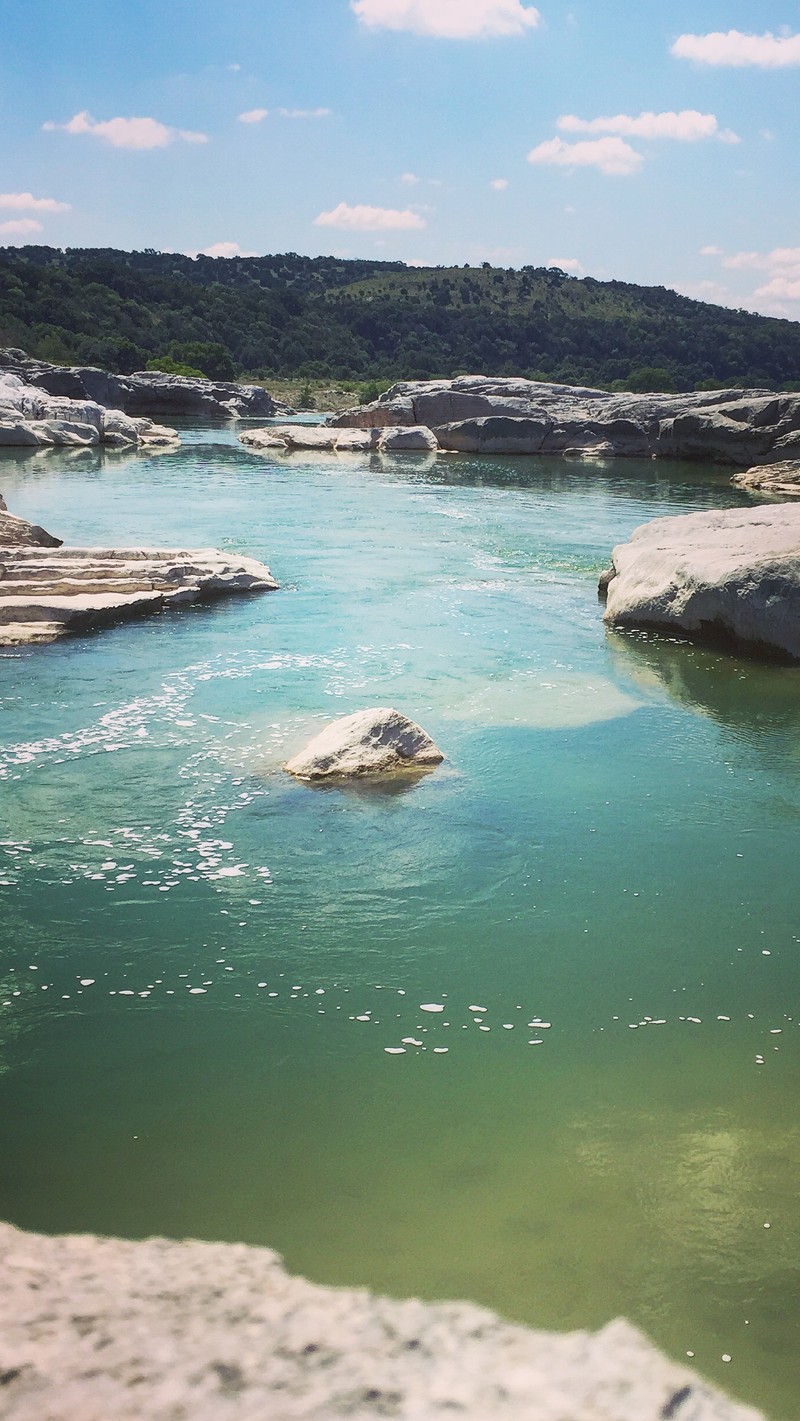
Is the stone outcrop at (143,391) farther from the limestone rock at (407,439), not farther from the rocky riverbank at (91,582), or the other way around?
the rocky riverbank at (91,582)

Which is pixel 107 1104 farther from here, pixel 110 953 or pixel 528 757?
pixel 528 757

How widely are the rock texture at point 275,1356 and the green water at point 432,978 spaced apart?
14cm

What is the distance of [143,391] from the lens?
187 feet

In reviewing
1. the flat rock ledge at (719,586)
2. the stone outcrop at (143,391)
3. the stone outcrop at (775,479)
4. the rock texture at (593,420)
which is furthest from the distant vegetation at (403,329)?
the flat rock ledge at (719,586)

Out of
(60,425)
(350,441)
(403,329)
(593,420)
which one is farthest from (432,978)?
(403,329)

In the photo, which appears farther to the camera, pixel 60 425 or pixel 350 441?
pixel 350 441

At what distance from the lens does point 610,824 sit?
8.12 meters

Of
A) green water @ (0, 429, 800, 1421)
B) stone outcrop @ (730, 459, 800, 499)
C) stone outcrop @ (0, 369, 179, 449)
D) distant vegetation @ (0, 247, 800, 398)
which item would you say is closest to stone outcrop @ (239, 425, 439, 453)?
stone outcrop @ (0, 369, 179, 449)

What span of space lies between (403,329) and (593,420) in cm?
6693

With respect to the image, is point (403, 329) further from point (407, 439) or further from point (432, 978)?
point (432, 978)

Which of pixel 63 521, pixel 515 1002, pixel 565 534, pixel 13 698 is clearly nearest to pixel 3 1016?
pixel 515 1002

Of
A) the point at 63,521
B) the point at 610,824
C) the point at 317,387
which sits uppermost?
the point at 317,387

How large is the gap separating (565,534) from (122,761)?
49.4 feet

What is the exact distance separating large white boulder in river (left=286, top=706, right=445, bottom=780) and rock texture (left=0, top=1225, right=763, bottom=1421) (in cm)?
480
